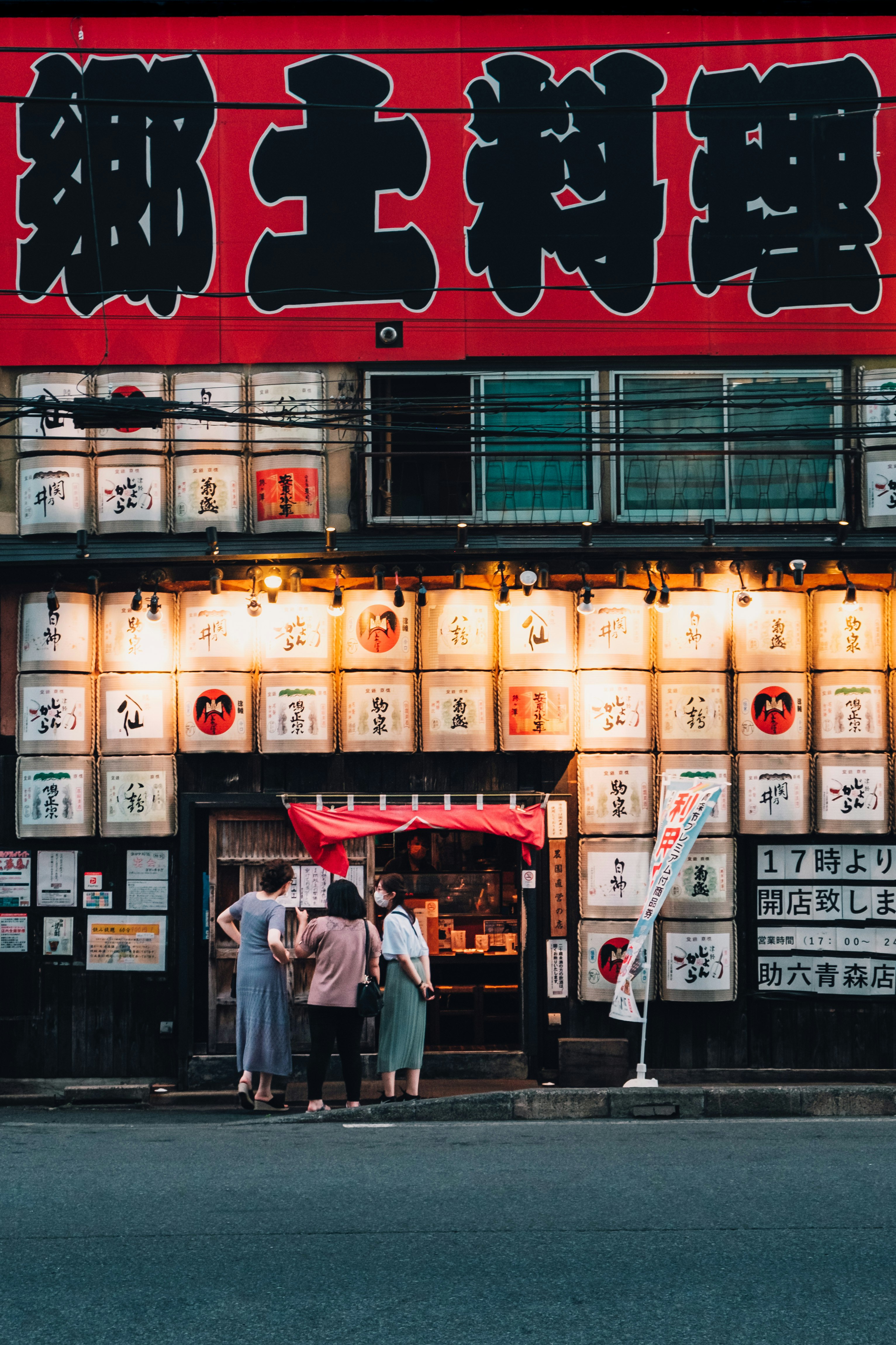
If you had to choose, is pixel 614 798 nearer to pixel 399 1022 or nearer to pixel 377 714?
pixel 377 714

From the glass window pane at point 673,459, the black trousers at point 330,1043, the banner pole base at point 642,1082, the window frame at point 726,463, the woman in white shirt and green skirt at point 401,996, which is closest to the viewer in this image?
the black trousers at point 330,1043

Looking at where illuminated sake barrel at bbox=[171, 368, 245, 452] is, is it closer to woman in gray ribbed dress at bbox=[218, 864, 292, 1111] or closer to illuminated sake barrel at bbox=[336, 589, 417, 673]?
illuminated sake barrel at bbox=[336, 589, 417, 673]

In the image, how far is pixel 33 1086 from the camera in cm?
1224

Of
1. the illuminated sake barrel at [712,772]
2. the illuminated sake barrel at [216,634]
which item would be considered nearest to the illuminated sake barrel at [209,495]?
the illuminated sake barrel at [216,634]

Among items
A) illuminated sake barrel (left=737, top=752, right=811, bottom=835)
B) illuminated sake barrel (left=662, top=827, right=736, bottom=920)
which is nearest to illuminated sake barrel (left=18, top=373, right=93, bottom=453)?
illuminated sake barrel (left=662, top=827, right=736, bottom=920)

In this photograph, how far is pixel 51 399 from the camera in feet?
40.2

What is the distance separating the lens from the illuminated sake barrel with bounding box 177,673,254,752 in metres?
12.3

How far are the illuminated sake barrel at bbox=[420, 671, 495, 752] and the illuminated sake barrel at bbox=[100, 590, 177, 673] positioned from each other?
8.77ft

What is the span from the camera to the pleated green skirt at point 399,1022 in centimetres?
1113

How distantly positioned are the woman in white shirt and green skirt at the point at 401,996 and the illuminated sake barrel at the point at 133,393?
503 cm

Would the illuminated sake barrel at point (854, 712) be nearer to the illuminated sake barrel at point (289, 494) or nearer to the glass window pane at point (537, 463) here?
the glass window pane at point (537, 463)

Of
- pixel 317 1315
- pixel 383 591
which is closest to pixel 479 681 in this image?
pixel 383 591

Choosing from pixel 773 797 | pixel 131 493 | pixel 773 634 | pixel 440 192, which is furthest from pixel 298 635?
pixel 773 797

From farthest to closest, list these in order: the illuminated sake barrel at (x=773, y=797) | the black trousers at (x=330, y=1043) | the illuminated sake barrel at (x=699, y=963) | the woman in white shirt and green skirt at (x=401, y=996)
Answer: the illuminated sake barrel at (x=773, y=797) → the illuminated sake barrel at (x=699, y=963) → the woman in white shirt and green skirt at (x=401, y=996) → the black trousers at (x=330, y=1043)
